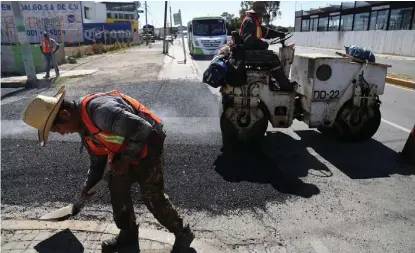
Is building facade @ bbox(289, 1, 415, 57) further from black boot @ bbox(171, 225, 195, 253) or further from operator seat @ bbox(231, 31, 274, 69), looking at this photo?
black boot @ bbox(171, 225, 195, 253)

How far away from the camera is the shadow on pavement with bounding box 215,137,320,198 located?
383 cm

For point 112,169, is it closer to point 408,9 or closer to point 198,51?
point 198,51

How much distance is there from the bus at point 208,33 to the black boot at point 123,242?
18288 mm

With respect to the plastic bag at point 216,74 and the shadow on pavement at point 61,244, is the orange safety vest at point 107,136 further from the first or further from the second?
the plastic bag at point 216,74

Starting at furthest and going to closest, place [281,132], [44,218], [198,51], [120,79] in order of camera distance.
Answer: [198,51] < [120,79] < [281,132] < [44,218]

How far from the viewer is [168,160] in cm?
455

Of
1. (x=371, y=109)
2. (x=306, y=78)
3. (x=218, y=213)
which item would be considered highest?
(x=306, y=78)

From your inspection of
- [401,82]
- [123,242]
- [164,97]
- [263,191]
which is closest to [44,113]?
[123,242]

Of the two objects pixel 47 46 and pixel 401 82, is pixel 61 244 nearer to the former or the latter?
pixel 401 82

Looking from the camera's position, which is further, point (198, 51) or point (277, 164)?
point (198, 51)

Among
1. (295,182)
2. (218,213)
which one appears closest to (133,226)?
(218,213)

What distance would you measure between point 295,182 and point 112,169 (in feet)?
7.94

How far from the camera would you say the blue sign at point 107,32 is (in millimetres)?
36612

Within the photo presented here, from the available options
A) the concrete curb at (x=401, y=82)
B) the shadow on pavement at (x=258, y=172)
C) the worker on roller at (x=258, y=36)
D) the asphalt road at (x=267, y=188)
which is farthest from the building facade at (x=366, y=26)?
the shadow on pavement at (x=258, y=172)
